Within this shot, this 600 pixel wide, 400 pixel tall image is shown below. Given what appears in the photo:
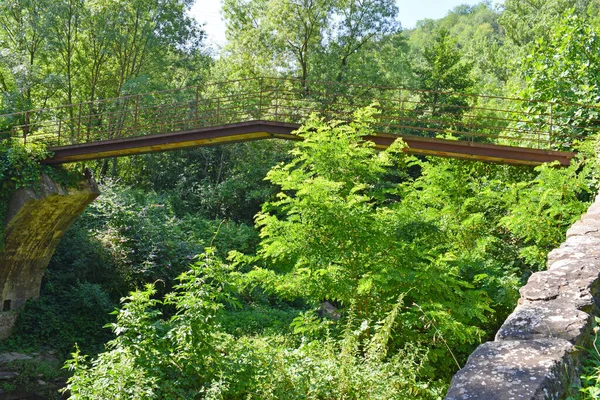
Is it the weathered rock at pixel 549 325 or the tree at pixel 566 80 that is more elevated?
the tree at pixel 566 80

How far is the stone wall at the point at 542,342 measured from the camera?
2640 mm

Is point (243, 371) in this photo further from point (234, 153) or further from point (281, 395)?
point (234, 153)

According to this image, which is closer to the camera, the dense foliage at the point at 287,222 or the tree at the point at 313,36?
the dense foliage at the point at 287,222

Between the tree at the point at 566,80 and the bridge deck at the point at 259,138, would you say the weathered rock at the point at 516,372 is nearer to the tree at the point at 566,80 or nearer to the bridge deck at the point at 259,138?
the bridge deck at the point at 259,138

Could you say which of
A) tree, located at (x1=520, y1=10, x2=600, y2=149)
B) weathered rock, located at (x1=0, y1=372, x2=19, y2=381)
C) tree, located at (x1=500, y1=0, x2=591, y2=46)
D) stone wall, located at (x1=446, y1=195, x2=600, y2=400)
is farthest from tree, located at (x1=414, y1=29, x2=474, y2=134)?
stone wall, located at (x1=446, y1=195, x2=600, y2=400)

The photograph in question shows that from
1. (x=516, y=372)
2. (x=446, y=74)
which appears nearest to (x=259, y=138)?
(x=516, y=372)

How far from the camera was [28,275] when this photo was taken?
13.9m

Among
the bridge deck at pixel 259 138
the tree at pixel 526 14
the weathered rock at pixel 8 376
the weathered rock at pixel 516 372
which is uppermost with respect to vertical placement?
the tree at pixel 526 14

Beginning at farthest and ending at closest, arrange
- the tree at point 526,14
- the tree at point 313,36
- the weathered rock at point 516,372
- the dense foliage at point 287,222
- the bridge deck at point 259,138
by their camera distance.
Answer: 1. the tree at point 526,14
2. the tree at point 313,36
3. the bridge deck at point 259,138
4. the dense foliage at point 287,222
5. the weathered rock at point 516,372

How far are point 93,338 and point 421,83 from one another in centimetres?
1607

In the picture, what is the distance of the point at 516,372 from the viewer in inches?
108

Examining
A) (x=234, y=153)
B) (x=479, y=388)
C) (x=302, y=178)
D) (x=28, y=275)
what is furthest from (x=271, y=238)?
(x=234, y=153)

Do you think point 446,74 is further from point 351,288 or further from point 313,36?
point 351,288

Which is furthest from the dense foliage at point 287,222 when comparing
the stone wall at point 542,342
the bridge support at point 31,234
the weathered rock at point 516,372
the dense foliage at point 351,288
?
the weathered rock at point 516,372
